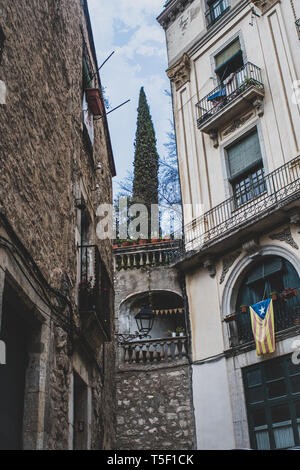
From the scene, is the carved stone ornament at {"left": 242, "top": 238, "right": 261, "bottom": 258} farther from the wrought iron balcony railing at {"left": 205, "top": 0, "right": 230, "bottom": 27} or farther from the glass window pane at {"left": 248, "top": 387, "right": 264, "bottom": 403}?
the wrought iron balcony railing at {"left": 205, "top": 0, "right": 230, "bottom": 27}

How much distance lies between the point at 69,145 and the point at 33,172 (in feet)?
6.65

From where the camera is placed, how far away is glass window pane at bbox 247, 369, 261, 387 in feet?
42.2

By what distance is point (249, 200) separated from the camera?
14633mm

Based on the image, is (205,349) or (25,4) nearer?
(25,4)

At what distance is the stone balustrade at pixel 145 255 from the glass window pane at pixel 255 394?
5.36 metres

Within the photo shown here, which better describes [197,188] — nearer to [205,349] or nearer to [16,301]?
[205,349]

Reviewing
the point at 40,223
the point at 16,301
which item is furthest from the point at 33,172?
the point at 16,301

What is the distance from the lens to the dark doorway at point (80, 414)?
7.17m

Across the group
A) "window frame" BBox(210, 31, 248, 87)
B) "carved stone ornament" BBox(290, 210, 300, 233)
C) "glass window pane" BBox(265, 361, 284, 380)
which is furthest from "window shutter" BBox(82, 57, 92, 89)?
"glass window pane" BBox(265, 361, 284, 380)

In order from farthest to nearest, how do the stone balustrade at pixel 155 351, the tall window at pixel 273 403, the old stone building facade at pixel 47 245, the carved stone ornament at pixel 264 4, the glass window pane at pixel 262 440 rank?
the carved stone ornament at pixel 264 4, the stone balustrade at pixel 155 351, the glass window pane at pixel 262 440, the tall window at pixel 273 403, the old stone building facade at pixel 47 245

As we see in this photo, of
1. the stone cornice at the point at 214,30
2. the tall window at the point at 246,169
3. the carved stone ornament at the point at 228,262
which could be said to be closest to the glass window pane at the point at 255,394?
the carved stone ornament at the point at 228,262

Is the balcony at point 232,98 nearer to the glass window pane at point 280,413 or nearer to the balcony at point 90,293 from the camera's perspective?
the glass window pane at point 280,413

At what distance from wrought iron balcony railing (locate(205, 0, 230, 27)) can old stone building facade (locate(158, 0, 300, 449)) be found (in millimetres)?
57

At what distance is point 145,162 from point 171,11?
774 cm
